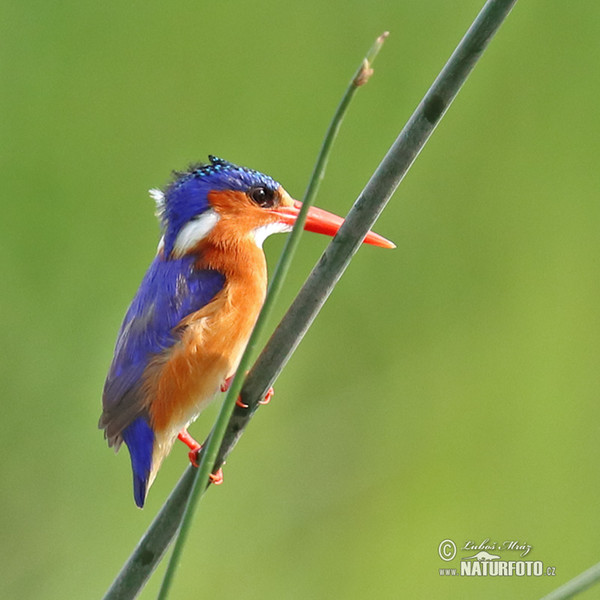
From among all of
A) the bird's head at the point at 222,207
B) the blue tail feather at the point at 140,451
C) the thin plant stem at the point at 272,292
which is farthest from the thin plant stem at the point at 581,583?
the bird's head at the point at 222,207

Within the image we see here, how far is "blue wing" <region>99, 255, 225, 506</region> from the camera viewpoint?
6.30 feet

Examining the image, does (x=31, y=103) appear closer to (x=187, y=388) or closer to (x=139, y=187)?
(x=139, y=187)

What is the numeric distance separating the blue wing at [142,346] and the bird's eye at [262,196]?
0.27 metres

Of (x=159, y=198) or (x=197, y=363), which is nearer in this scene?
(x=197, y=363)

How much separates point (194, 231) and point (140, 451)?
0.56m

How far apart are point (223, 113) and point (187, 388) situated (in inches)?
38.0

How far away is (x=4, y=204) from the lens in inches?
102

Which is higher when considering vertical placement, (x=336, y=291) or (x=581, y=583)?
(x=336, y=291)

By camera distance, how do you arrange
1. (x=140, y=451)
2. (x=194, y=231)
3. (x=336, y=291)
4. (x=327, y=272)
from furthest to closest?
(x=336, y=291), (x=194, y=231), (x=140, y=451), (x=327, y=272)

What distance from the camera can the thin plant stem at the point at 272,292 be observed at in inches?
31.2

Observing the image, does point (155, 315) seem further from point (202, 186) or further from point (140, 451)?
point (202, 186)

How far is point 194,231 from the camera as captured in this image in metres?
2.19

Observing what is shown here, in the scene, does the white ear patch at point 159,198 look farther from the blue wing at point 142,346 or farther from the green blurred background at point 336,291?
the blue wing at point 142,346

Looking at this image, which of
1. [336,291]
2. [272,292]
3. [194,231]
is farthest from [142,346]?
[272,292]
